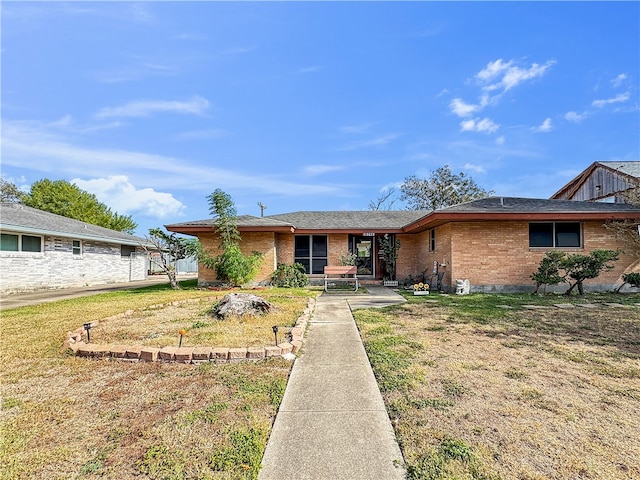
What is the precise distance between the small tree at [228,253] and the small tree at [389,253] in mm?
5813

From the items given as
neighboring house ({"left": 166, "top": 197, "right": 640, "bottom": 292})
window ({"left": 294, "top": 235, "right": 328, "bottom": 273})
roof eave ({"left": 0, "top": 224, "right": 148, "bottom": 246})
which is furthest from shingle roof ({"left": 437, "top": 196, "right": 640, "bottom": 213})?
roof eave ({"left": 0, "top": 224, "right": 148, "bottom": 246})

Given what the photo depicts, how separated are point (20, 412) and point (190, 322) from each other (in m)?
3.57

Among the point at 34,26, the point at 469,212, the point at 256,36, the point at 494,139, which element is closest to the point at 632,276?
the point at 469,212

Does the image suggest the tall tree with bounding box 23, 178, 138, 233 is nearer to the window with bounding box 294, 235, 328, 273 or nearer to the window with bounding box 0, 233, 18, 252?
the window with bounding box 0, 233, 18, 252

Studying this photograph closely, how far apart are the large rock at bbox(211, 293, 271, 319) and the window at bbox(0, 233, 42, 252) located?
1066cm

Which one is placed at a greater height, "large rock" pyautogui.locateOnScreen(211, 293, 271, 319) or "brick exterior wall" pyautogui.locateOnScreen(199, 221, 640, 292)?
"brick exterior wall" pyautogui.locateOnScreen(199, 221, 640, 292)

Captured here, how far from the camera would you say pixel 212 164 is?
18.6m

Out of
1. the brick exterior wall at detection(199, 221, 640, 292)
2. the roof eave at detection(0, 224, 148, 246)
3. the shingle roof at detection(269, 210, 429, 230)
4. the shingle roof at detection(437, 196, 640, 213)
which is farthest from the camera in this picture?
the shingle roof at detection(269, 210, 429, 230)

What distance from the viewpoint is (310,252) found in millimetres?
15664

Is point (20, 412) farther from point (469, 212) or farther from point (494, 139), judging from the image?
point (494, 139)

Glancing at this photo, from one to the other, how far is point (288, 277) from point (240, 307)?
24.3 feet

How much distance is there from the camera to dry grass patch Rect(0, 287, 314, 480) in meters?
2.15

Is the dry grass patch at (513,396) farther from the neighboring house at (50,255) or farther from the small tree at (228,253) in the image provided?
the neighboring house at (50,255)

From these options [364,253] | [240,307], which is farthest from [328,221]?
[240,307]
